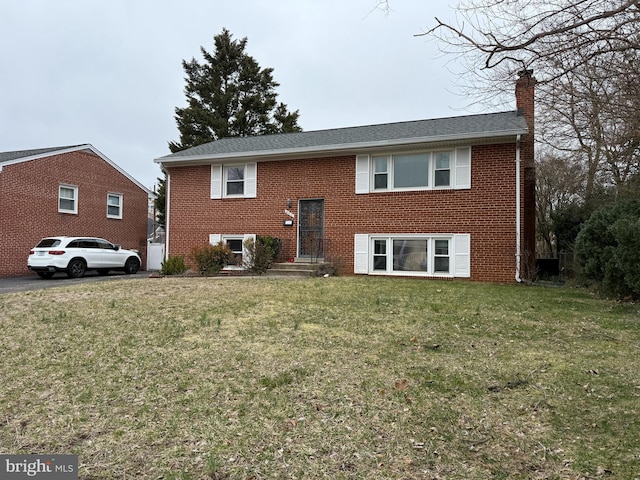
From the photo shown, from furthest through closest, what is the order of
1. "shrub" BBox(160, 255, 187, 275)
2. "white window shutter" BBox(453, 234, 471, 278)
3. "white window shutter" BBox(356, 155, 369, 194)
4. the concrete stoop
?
1. "shrub" BBox(160, 255, 187, 275)
2. "white window shutter" BBox(356, 155, 369, 194)
3. the concrete stoop
4. "white window shutter" BBox(453, 234, 471, 278)

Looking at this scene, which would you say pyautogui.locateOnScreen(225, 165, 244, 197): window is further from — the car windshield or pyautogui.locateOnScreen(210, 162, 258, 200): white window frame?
the car windshield

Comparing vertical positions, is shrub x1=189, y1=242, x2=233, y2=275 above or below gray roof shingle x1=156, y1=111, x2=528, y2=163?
below

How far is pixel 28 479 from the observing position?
8.63 ft

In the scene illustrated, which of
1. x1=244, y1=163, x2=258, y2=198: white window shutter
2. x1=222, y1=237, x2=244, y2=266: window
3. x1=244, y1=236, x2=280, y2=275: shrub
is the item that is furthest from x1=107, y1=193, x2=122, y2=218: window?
x1=244, y1=236, x2=280, y2=275: shrub

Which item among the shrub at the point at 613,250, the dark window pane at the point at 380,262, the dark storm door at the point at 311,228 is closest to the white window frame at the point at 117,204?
the dark storm door at the point at 311,228

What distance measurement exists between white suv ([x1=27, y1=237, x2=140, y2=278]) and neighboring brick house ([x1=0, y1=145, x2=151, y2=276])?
1502 mm

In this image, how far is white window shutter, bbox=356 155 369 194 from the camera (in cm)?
1319

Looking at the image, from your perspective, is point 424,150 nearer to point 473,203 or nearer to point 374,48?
point 473,203

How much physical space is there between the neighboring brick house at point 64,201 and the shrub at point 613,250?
61.5ft

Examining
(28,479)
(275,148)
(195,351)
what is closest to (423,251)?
(275,148)

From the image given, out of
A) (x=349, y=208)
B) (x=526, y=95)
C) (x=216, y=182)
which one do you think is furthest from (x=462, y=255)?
(x=216, y=182)

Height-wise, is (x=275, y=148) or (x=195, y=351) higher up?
(x=275, y=148)

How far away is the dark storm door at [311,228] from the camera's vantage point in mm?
13795

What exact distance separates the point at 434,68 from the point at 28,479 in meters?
Result: 7.01
